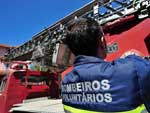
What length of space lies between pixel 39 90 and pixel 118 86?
6.63 m

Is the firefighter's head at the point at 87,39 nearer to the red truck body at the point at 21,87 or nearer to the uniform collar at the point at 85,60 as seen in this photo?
the uniform collar at the point at 85,60

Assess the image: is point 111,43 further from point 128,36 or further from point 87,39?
point 87,39

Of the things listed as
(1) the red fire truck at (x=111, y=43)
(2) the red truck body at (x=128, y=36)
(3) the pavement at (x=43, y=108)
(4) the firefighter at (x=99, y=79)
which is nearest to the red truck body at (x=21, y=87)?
(1) the red fire truck at (x=111, y=43)

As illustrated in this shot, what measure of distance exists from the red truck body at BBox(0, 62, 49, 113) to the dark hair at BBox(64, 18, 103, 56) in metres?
5.61

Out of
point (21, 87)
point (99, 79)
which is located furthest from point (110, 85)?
point (21, 87)

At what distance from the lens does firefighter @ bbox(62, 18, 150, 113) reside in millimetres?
1373

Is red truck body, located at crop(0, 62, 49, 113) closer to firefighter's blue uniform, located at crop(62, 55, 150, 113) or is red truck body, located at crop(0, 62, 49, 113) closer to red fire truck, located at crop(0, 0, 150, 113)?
red fire truck, located at crop(0, 0, 150, 113)

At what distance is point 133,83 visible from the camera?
138 centimetres

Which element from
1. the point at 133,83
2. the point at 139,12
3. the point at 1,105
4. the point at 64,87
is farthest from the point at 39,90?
the point at 133,83

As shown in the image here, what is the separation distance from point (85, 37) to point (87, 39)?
0.04 feet

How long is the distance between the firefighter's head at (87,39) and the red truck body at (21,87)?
562 centimetres

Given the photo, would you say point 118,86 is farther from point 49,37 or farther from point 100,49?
point 49,37

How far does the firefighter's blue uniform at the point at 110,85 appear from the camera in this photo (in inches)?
53.9

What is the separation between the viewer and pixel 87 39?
1566 millimetres
